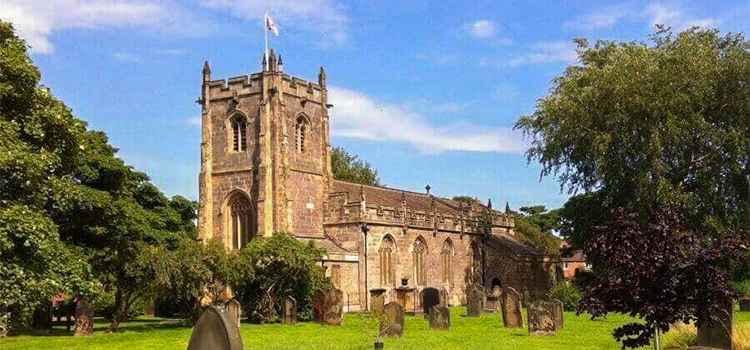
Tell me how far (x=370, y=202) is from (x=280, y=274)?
1400cm

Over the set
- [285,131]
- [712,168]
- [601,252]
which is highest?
[285,131]

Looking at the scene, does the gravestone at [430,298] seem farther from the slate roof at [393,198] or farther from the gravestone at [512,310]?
the slate roof at [393,198]

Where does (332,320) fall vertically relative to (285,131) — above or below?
below

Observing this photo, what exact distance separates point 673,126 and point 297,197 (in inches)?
837

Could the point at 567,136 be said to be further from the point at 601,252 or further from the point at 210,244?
the point at 601,252

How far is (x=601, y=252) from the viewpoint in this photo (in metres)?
12.2

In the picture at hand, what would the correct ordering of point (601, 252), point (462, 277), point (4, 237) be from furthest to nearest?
point (462, 277)
point (4, 237)
point (601, 252)

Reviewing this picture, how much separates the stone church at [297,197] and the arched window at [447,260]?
385mm

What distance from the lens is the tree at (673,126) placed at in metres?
29.5

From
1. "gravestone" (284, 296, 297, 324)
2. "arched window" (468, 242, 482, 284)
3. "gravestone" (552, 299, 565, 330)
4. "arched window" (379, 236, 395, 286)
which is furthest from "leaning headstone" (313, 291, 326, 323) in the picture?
"arched window" (468, 242, 482, 284)

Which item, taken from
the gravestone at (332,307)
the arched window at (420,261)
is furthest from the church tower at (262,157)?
the gravestone at (332,307)

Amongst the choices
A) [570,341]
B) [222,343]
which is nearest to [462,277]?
[570,341]

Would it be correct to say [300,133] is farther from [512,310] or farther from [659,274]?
[659,274]

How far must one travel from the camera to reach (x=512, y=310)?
26.1 metres
